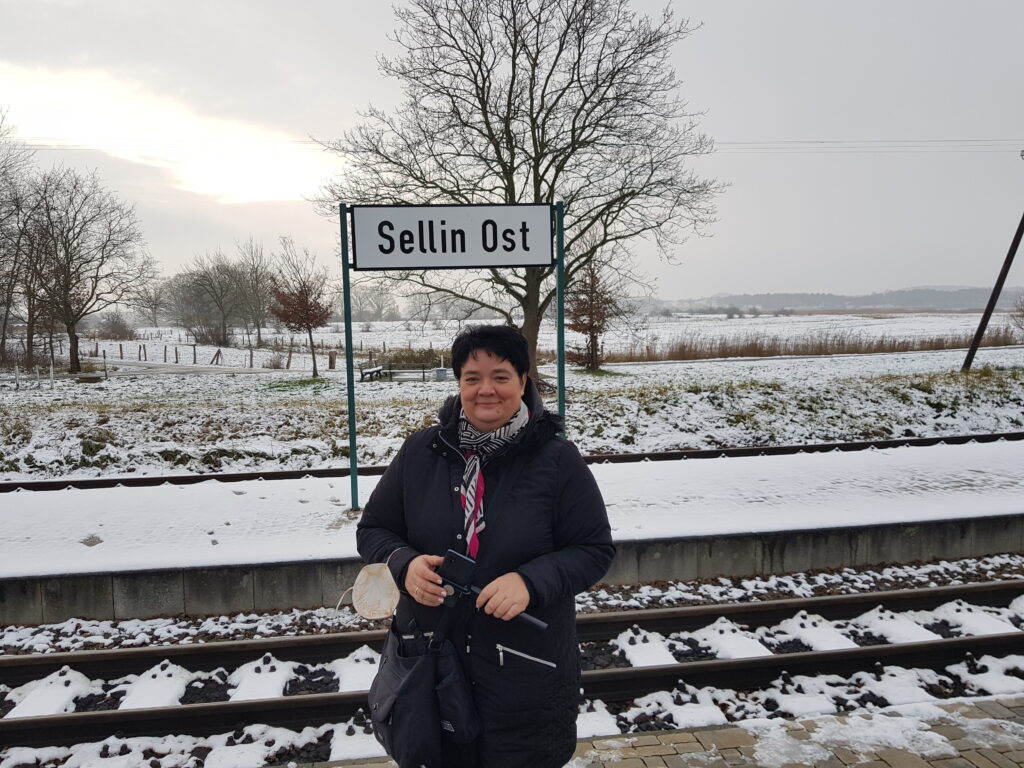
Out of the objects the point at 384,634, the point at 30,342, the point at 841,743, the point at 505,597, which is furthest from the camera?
the point at 30,342

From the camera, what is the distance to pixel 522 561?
2043 millimetres

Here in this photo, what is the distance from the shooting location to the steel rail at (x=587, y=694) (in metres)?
3.81

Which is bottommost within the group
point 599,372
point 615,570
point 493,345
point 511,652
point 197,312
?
point 615,570

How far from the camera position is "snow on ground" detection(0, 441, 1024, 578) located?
19.3 ft

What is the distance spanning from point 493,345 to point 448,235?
4.35 metres

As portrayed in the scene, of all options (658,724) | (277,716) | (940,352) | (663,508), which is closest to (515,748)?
(658,724)

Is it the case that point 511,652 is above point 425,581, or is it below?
below

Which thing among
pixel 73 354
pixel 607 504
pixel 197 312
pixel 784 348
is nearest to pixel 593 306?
pixel 784 348

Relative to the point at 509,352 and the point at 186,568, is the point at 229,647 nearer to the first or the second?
the point at 186,568

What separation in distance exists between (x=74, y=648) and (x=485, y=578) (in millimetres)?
4690

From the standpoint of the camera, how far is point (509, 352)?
2.13 metres

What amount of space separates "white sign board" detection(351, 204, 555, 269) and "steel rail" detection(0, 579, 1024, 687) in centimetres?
344

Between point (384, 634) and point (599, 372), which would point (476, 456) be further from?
point (599, 372)

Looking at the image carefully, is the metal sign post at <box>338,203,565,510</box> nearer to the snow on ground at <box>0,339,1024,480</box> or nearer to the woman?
the woman
